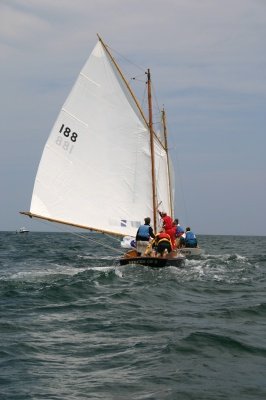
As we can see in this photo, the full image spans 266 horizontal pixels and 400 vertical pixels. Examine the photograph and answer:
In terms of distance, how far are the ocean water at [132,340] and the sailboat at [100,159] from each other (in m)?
7.06

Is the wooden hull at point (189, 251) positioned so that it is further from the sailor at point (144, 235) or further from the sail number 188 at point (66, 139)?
the sail number 188 at point (66, 139)

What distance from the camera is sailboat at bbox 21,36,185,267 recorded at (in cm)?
2869

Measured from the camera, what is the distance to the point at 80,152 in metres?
29.7

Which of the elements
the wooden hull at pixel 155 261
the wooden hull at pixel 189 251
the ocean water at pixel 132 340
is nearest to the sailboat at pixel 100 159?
the wooden hull at pixel 189 251

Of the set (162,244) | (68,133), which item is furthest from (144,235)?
(68,133)

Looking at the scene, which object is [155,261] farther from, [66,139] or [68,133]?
[68,133]

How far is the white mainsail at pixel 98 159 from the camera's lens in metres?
28.7

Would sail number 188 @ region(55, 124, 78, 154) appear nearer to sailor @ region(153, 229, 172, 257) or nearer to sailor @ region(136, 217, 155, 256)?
sailor @ region(136, 217, 155, 256)

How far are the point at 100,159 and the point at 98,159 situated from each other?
0.11 meters

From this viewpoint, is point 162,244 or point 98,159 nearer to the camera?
point 162,244

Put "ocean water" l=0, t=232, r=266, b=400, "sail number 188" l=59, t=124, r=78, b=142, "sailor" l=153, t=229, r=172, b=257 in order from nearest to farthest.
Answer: "ocean water" l=0, t=232, r=266, b=400
"sailor" l=153, t=229, r=172, b=257
"sail number 188" l=59, t=124, r=78, b=142

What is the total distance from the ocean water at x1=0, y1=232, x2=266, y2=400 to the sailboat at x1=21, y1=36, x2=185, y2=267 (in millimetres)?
7057

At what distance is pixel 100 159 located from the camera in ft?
99.8

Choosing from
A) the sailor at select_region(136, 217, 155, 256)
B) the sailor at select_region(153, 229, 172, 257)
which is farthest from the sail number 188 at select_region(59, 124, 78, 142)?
the sailor at select_region(153, 229, 172, 257)
